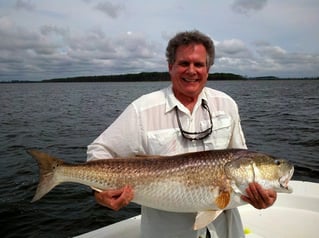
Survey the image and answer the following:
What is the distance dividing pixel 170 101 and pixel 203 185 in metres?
0.93

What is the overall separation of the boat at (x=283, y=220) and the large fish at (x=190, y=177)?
194cm

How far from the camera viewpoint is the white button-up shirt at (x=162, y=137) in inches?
151

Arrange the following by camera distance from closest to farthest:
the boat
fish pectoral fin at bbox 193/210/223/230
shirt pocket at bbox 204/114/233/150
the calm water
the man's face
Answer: fish pectoral fin at bbox 193/210/223/230
the man's face
shirt pocket at bbox 204/114/233/150
the boat
the calm water

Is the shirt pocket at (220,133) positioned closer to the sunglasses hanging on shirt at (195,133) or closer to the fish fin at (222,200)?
the sunglasses hanging on shirt at (195,133)

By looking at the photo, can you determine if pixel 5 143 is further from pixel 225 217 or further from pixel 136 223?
pixel 225 217

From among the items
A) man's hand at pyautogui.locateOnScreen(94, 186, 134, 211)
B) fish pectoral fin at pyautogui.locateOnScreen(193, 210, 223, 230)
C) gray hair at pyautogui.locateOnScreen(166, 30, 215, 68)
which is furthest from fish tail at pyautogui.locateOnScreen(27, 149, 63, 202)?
gray hair at pyautogui.locateOnScreen(166, 30, 215, 68)

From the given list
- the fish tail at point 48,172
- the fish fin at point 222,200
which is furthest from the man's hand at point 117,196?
the fish fin at point 222,200

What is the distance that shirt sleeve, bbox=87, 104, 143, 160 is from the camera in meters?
3.82

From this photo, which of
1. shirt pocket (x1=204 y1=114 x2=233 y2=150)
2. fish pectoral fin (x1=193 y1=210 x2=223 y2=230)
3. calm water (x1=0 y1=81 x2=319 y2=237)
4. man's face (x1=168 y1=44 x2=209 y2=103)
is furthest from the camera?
calm water (x1=0 y1=81 x2=319 y2=237)

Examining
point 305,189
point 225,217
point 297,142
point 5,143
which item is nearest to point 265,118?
point 297,142

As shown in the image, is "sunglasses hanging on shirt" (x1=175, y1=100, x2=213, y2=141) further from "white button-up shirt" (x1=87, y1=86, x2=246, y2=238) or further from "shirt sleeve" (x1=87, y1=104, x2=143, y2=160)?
"shirt sleeve" (x1=87, y1=104, x2=143, y2=160)

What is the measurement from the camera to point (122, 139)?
3828mm

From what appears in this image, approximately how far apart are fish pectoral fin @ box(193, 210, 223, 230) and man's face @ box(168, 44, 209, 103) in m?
1.20

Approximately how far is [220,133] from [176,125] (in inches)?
19.3
